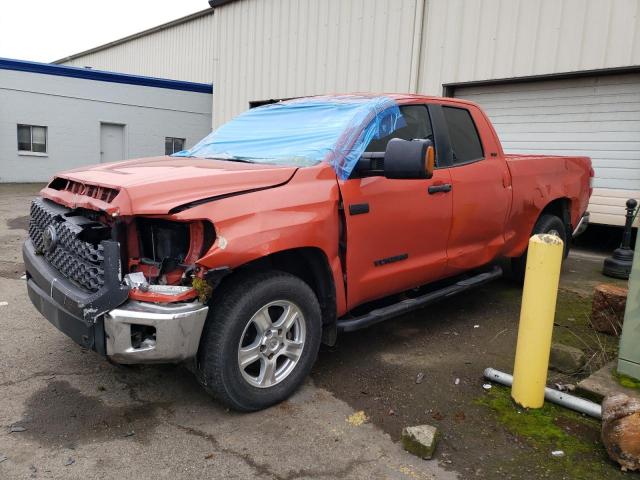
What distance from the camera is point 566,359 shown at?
403 centimetres

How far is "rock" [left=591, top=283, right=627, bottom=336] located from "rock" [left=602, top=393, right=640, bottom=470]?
199cm

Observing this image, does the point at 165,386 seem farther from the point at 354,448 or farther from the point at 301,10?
the point at 301,10

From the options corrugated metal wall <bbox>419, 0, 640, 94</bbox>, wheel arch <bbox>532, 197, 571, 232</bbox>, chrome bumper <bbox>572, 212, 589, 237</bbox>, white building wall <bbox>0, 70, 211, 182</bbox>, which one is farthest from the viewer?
white building wall <bbox>0, 70, 211, 182</bbox>

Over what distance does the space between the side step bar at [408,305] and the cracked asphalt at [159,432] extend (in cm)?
50

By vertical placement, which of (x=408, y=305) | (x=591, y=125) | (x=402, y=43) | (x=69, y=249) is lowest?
(x=408, y=305)

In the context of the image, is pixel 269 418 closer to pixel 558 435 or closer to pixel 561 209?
pixel 558 435

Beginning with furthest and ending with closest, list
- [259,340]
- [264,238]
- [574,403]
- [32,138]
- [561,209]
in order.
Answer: [32,138] → [561,209] → [574,403] → [259,340] → [264,238]

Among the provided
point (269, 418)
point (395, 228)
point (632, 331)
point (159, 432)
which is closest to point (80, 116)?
point (395, 228)

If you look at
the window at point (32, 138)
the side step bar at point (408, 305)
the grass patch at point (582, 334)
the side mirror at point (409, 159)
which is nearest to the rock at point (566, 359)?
the grass patch at point (582, 334)

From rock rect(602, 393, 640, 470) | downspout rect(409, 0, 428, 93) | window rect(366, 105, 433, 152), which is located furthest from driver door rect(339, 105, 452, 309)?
downspout rect(409, 0, 428, 93)

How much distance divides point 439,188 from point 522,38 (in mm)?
6274

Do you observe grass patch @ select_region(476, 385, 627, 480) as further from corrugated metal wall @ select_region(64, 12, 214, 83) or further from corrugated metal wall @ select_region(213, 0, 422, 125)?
corrugated metal wall @ select_region(64, 12, 214, 83)

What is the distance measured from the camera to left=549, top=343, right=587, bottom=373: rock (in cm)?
399

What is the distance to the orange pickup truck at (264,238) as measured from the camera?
9.24 ft
